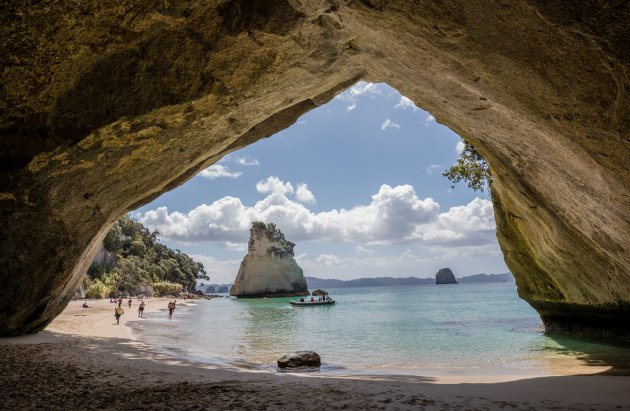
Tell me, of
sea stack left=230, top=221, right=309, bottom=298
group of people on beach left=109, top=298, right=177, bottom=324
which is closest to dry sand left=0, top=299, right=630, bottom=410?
group of people on beach left=109, top=298, right=177, bottom=324

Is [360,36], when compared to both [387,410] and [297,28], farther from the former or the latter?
[387,410]

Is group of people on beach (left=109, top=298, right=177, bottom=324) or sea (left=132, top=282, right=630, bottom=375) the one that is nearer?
sea (left=132, top=282, right=630, bottom=375)

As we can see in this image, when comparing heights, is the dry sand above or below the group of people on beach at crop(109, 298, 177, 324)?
above

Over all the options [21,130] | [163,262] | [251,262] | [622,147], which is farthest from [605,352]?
[163,262]

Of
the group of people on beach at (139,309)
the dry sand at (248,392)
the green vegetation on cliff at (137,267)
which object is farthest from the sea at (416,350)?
the green vegetation on cliff at (137,267)

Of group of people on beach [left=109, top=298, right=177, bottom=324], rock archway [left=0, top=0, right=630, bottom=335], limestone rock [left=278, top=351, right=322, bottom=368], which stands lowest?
group of people on beach [left=109, top=298, right=177, bottom=324]

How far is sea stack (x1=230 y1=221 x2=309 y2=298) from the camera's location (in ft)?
284

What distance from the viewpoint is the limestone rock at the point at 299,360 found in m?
10.9

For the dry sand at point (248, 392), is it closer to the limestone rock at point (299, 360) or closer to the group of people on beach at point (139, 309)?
the limestone rock at point (299, 360)

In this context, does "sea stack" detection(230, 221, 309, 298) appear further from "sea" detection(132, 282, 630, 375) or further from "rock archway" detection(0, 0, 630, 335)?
"rock archway" detection(0, 0, 630, 335)

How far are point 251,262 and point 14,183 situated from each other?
266 ft

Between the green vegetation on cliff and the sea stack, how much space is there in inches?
570

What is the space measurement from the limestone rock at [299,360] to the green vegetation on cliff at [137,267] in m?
49.7

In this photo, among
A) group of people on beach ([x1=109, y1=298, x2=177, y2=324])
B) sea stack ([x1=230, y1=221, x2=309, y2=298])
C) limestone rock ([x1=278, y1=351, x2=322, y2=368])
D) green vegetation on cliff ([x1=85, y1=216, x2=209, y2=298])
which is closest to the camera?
limestone rock ([x1=278, y1=351, x2=322, y2=368])
